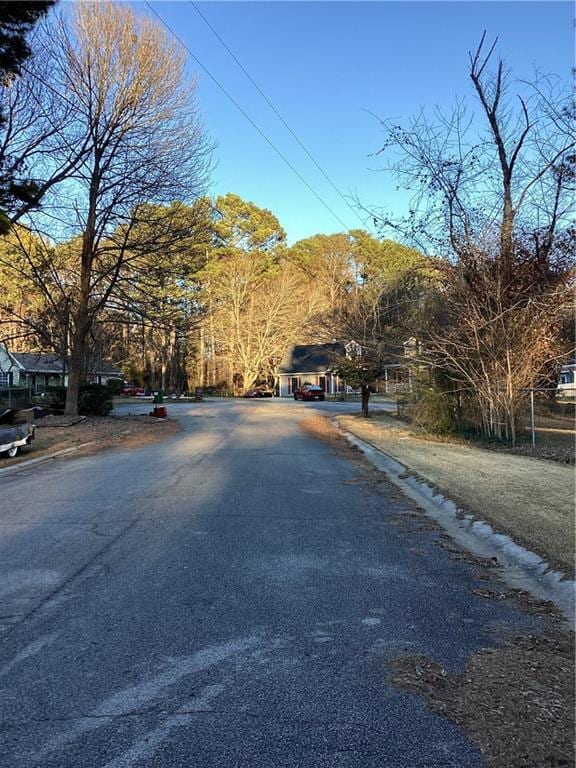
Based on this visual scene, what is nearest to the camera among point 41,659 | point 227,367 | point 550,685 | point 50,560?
point 550,685

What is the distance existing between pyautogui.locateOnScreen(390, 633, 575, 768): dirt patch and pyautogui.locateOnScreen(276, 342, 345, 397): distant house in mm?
59121

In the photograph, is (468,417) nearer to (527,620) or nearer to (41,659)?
(527,620)

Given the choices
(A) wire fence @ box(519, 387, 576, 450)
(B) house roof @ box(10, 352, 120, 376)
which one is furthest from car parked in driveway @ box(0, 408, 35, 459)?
(B) house roof @ box(10, 352, 120, 376)

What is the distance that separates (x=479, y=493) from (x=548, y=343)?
24.8 feet

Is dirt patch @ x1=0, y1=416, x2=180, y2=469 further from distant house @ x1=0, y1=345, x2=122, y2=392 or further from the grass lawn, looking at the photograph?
Answer: distant house @ x1=0, y1=345, x2=122, y2=392

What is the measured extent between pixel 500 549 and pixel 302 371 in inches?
2339

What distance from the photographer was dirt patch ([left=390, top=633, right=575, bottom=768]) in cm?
290

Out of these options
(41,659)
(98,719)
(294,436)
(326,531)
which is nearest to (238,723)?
(98,719)

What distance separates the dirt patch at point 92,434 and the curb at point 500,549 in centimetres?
930

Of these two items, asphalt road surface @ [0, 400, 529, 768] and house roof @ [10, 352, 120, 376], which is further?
house roof @ [10, 352, 120, 376]

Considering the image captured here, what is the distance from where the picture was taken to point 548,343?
15.3 metres

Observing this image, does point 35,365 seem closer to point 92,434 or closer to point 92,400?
point 92,400

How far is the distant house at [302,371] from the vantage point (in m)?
64.6

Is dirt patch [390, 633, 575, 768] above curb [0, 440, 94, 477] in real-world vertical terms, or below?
above
